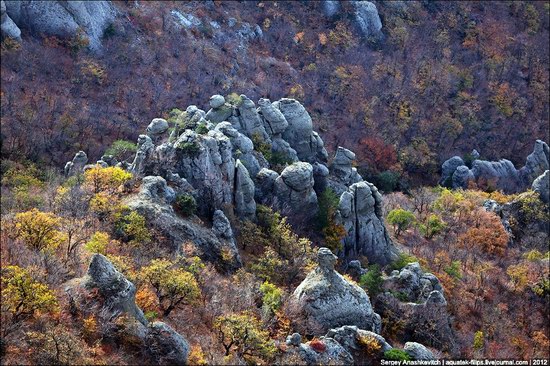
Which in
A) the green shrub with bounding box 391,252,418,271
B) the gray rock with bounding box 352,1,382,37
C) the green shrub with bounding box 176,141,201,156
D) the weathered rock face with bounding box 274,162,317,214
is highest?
the gray rock with bounding box 352,1,382,37

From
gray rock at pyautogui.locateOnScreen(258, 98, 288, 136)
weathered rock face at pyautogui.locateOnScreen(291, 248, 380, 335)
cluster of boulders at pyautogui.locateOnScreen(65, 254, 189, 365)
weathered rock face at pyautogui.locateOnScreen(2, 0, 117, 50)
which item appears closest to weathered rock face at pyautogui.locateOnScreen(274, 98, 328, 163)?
gray rock at pyautogui.locateOnScreen(258, 98, 288, 136)

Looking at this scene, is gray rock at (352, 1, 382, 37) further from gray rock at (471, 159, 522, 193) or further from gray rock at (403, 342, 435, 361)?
gray rock at (403, 342, 435, 361)

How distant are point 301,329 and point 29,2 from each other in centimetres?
4480

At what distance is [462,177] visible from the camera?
64375 millimetres

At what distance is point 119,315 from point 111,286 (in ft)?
3.41

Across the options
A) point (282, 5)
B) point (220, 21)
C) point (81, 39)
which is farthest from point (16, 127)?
point (282, 5)

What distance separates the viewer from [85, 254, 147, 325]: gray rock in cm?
1917

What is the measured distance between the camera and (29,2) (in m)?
54.2

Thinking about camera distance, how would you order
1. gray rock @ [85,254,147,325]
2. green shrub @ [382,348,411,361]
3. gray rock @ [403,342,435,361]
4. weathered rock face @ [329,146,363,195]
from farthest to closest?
weathered rock face @ [329,146,363,195] < gray rock @ [403,342,435,361] < green shrub @ [382,348,411,361] < gray rock @ [85,254,147,325]

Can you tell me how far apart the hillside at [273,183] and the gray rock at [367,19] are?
0.71ft

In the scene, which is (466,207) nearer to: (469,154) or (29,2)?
(469,154)

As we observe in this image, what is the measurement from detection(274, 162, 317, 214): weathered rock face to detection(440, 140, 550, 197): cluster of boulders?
107 ft

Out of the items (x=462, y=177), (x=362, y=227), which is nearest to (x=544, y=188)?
(x=462, y=177)

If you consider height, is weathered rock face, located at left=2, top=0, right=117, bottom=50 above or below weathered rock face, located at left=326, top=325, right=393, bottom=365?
above
